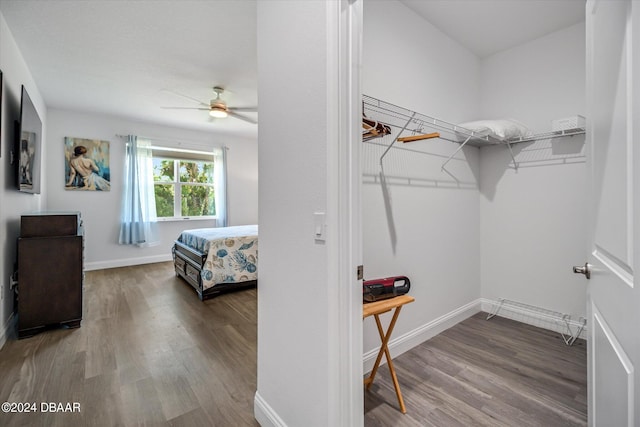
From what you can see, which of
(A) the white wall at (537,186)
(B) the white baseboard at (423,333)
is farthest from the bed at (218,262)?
(A) the white wall at (537,186)

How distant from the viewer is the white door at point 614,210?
1.90 ft

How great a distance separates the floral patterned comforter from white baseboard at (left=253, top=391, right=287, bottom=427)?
2.08 m

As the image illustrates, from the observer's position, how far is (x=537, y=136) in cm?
258

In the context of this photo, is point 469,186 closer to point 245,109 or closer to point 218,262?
point 218,262

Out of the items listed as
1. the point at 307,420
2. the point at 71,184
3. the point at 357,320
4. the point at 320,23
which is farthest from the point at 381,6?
the point at 71,184

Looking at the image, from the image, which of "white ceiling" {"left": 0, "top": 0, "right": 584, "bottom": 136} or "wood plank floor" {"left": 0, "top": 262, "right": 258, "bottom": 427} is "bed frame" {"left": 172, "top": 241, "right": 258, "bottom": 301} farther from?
"white ceiling" {"left": 0, "top": 0, "right": 584, "bottom": 136}

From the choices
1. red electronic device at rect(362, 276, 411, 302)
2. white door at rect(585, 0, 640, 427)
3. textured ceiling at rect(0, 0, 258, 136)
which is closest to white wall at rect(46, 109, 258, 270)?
textured ceiling at rect(0, 0, 258, 136)

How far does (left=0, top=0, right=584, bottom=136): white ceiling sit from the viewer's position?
2.19 meters

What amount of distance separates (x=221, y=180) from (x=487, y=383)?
5.54m

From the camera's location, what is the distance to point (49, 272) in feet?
8.36

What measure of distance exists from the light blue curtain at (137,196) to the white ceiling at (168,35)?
1.42 meters

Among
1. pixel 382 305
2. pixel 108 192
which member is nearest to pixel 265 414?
pixel 382 305

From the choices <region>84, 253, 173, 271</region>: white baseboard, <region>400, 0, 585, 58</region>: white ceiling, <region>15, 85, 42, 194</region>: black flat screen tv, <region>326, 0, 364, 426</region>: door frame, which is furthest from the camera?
<region>84, 253, 173, 271</region>: white baseboard

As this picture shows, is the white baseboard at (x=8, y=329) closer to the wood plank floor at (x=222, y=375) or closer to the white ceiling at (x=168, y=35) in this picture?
the wood plank floor at (x=222, y=375)
